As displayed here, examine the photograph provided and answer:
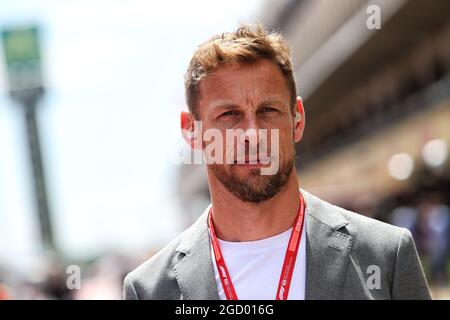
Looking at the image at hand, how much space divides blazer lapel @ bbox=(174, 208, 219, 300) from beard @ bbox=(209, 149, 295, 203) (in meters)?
0.23

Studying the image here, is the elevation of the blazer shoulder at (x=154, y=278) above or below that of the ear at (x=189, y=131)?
below

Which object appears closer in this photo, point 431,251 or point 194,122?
point 194,122

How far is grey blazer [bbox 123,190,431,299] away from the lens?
112 inches

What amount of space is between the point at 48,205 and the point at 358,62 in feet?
133

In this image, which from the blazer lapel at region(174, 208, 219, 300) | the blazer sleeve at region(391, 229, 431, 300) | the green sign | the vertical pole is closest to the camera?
the blazer sleeve at region(391, 229, 431, 300)

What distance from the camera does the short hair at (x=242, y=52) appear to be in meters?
2.84

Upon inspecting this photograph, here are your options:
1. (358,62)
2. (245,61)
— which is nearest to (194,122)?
(245,61)

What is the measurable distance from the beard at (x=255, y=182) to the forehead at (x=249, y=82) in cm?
19

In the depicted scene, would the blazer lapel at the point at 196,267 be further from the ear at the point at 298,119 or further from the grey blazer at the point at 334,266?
the ear at the point at 298,119

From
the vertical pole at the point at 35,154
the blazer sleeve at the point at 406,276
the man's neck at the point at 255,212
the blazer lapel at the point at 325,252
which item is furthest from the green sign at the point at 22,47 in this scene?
the blazer sleeve at the point at 406,276

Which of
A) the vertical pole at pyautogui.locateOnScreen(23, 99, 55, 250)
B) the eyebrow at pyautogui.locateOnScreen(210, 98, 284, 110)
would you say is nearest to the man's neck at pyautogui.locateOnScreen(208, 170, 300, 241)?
the eyebrow at pyautogui.locateOnScreen(210, 98, 284, 110)

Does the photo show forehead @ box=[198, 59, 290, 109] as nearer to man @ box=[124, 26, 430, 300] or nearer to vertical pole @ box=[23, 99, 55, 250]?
man @ box=[124, 26, 430, 300]
